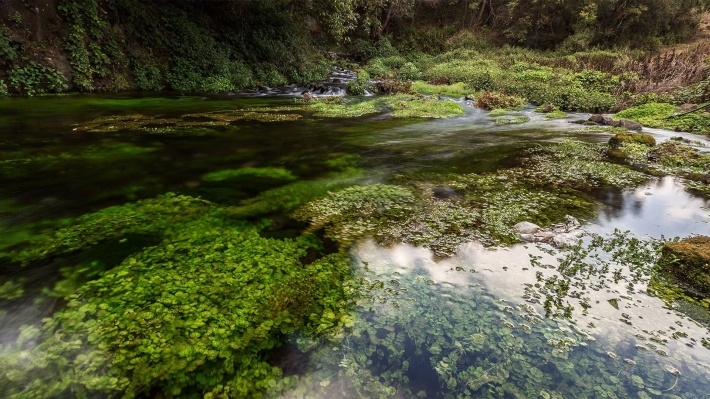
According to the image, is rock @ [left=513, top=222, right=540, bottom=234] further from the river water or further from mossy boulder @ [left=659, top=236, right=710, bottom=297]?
mossy boulder @ [left=659, top=236, right=710, bottom=297]

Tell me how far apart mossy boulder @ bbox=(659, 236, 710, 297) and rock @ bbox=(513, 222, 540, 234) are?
6.09 feet

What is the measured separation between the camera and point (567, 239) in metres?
6.59

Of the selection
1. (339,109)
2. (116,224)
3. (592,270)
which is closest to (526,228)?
(592,270)

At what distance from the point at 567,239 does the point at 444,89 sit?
2397 cm

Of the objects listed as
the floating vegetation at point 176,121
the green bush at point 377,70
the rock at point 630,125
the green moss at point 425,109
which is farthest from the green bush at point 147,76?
the rock at point 630,125

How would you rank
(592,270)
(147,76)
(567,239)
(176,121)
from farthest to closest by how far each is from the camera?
(147,76)
(176,121)
(567,239)
(592,270)

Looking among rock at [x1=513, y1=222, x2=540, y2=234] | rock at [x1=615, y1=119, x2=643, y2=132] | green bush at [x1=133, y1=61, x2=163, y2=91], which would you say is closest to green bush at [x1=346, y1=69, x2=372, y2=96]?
green bush at [x1=133, y1=61, x2=163, y2=91]

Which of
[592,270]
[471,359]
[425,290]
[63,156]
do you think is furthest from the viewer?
[63,156]

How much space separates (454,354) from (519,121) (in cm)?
1703

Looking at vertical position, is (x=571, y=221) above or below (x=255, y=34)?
below

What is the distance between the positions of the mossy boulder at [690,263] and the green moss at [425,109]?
14554mm

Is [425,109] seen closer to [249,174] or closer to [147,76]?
[249,174]

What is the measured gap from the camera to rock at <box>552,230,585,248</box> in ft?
21.1

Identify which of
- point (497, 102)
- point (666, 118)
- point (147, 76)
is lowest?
point (666, 118)
